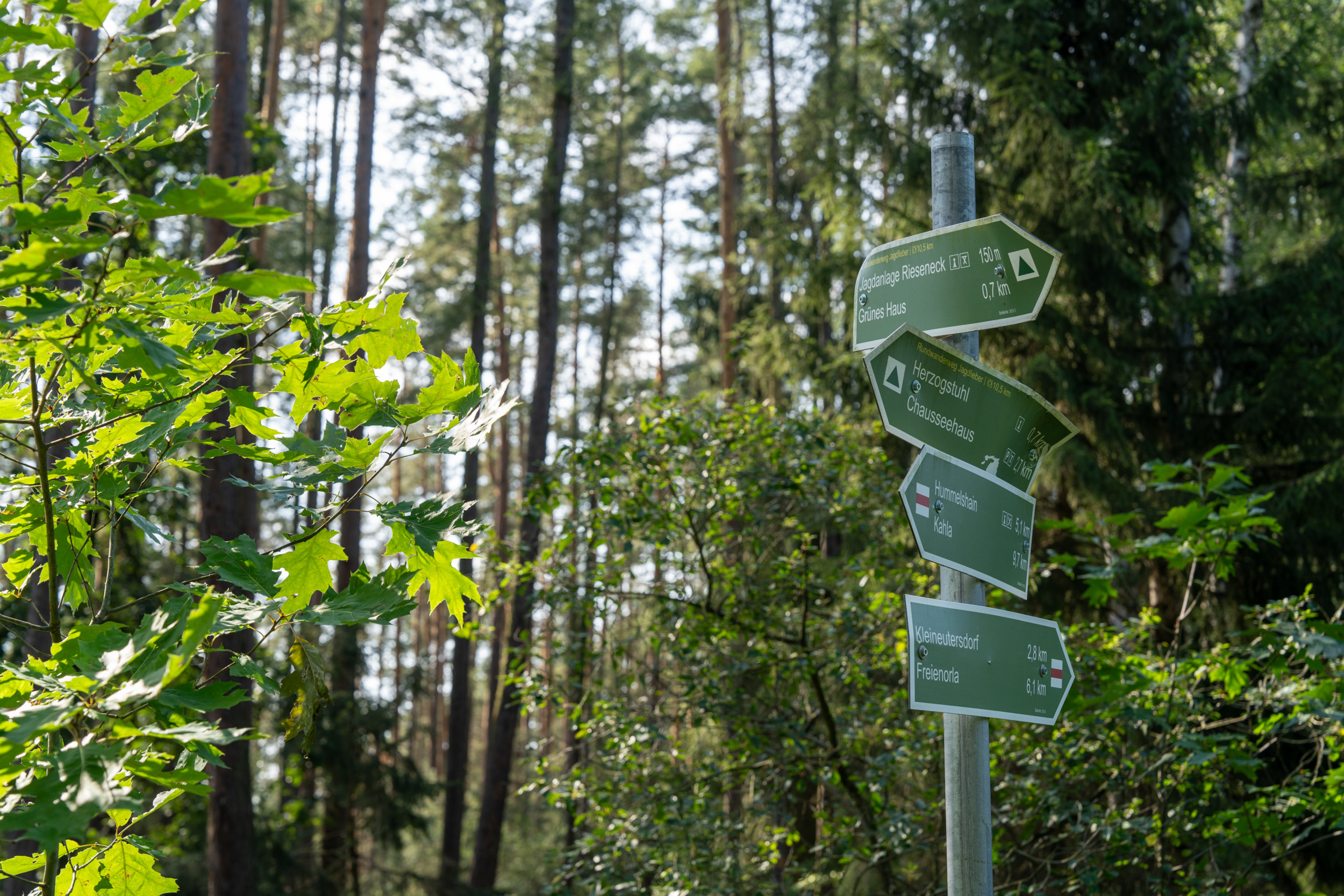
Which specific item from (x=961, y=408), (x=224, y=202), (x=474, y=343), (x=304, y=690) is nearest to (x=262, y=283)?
(x=224, y=202)

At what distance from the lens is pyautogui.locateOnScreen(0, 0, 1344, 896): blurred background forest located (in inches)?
165

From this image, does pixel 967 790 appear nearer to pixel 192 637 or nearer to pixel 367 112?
pixel 192 637

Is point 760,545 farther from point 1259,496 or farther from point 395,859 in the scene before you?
point 395,859

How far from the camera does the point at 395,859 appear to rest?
64.7 feet

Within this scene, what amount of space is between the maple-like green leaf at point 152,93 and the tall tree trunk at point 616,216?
20.6 metres

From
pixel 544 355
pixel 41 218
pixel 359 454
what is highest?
pixel 544 355

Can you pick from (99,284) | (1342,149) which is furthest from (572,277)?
(99,284)

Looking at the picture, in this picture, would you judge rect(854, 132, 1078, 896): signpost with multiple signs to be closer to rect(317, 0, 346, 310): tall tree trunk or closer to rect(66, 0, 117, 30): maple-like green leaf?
rect(66, 0, 117, 30): maple-like green leaf

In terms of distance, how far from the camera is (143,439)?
1.42 meters

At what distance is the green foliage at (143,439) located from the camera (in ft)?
3.60

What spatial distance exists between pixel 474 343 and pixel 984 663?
46.2 feet

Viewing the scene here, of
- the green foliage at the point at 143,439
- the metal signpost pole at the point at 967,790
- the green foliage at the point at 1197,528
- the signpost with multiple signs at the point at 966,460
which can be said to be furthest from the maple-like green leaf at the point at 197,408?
the green foliage at the point at 1197,528

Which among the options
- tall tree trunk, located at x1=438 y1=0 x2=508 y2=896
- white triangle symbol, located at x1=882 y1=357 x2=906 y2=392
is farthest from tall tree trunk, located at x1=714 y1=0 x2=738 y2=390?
white triangle symbol, located at x1=882 y1=357 x2=906 y2=392

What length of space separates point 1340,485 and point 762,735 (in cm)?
512
